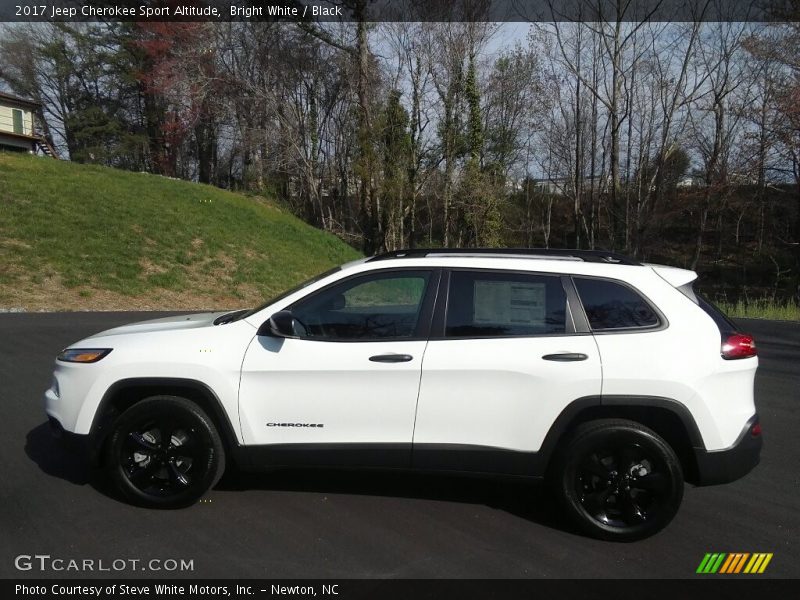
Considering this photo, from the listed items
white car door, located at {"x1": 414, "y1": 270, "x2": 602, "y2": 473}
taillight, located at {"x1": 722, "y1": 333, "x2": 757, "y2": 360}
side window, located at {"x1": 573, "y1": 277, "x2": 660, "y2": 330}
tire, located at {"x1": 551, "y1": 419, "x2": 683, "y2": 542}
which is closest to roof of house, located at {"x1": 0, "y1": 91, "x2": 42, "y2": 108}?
white car door, located at {"x1": 414, "y1": 270, "x2": 602, "y2": 473}

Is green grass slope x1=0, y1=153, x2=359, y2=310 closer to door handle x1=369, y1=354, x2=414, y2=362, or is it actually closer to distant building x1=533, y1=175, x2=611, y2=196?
door handle x1=369, y1=354, x2=414, y2=362

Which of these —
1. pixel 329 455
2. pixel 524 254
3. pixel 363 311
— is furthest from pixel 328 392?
pixel 524 254

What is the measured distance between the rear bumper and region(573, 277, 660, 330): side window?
2.71 ft

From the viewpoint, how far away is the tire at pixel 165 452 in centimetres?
404

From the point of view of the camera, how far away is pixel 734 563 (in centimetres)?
363

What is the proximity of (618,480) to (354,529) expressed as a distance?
1.62 meters

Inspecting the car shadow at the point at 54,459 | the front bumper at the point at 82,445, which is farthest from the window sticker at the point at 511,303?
the car shadow at the point at 54,459

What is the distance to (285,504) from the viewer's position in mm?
4234

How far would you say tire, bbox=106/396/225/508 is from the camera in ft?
13.3

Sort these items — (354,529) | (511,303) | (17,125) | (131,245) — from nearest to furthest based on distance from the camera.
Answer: (354,529) → (511,303) → (131,245) → (17,125)

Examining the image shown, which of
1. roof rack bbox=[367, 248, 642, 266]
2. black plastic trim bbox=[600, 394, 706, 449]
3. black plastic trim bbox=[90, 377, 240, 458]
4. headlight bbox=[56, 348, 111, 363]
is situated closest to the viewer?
black plastic trim bbox=[600, 394, 706, 449]

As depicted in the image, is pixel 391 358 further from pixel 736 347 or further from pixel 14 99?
pixel 14 99
